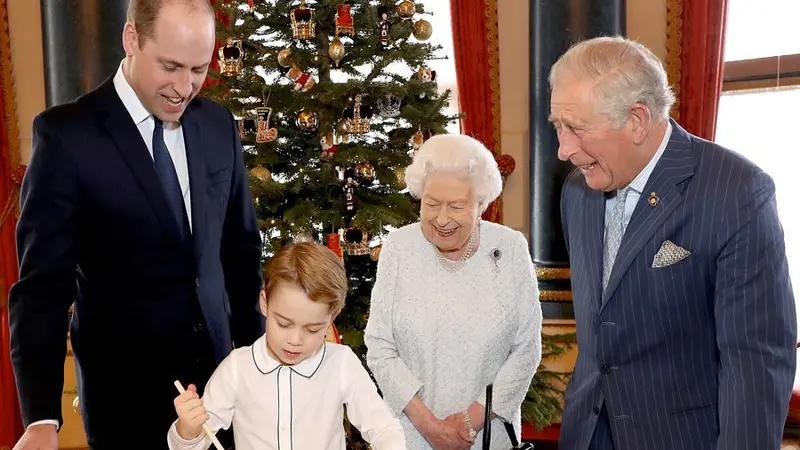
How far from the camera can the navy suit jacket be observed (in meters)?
2.07

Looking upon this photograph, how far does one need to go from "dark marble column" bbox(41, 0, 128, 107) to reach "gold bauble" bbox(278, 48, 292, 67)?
1239 millimetres

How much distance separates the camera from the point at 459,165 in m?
2.57

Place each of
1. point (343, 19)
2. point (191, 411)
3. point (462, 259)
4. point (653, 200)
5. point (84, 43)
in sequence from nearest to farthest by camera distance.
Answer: point (191, 411) < point (653, 200) < point (462, 259) < point (343, 19) < point (84, 43)

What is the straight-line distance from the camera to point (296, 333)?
195 centimetres

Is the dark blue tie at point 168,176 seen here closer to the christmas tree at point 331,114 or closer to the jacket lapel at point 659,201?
the jacket lapel at point 659,201

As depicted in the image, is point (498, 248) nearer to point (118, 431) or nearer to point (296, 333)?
point (296, 333)

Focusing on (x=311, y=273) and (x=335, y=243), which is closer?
(x=311, y=273)

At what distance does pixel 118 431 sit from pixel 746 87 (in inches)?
177

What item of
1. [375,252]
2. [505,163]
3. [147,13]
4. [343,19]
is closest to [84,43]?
[343,19]

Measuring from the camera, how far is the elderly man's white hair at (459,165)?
101 inches

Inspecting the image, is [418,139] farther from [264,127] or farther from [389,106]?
[264,127]

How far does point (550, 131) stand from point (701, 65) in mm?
995

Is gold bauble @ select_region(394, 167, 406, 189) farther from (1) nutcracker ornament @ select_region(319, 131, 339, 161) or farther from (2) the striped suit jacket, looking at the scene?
(2) the striped suit jacket

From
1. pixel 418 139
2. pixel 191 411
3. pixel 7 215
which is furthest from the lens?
pixel 7 215
